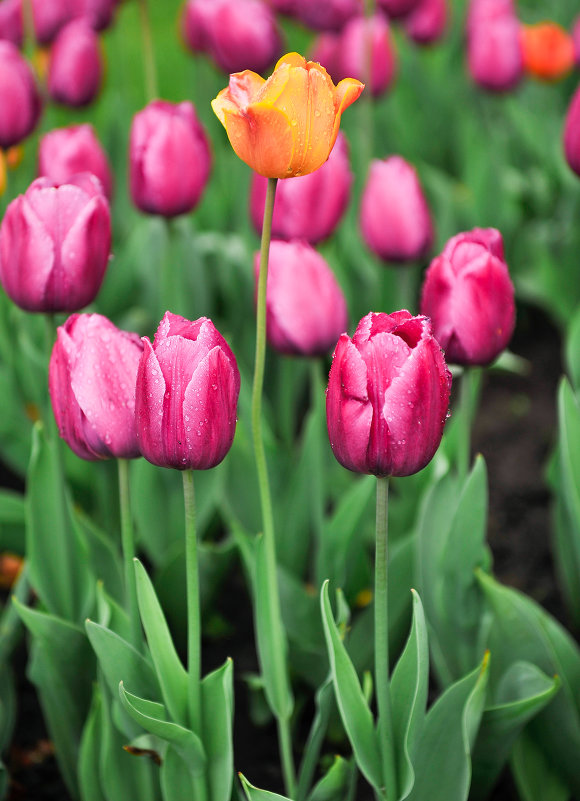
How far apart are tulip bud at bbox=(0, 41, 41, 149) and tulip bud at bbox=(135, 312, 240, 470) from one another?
1.00 metres

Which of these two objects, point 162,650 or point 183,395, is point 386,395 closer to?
point 183,395

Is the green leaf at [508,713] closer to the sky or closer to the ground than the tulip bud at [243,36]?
closer to the ground

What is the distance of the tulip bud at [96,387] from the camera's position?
994 mm

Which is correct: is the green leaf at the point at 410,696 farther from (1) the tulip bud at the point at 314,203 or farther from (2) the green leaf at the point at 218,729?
(1) the tulip bud at the point at 314,203

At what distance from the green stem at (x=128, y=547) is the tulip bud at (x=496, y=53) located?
185 cm

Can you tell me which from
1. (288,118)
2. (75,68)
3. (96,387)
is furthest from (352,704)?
(75,68)

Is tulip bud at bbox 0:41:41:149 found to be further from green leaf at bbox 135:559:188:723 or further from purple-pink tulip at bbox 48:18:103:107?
green leaf at bbox 135:559:188:723

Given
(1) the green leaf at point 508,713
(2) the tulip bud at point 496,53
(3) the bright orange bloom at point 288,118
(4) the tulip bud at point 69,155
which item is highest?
(2) the tulip bud at point 496,53

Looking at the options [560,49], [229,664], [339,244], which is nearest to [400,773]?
[229,664]

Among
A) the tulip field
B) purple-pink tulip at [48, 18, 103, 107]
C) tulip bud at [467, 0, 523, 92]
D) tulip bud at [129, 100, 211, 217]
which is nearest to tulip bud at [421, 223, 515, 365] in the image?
the tulip field

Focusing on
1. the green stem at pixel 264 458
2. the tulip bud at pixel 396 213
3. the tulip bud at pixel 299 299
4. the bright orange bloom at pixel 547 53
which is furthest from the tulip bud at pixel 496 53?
the green stem at pixel 264 458

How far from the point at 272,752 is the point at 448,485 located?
1.69 ft

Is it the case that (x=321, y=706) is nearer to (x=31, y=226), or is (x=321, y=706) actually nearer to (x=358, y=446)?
(x=358, y=446)

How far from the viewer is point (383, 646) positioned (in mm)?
1005
